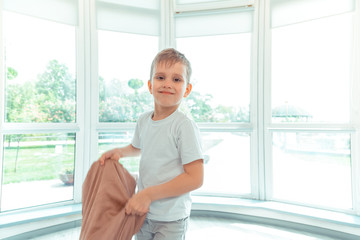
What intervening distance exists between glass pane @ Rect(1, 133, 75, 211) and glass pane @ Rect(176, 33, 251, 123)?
1.46m

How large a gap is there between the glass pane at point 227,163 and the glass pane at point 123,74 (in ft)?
3.03

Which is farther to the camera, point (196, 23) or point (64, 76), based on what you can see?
point (196, 23)

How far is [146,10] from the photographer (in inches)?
111

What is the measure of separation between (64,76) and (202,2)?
1.77m

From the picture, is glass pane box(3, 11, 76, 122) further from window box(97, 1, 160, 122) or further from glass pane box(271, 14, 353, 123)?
glass pane box(271, 14, 353, 123)

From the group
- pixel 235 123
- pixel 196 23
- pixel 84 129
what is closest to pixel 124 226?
pixel 84 129

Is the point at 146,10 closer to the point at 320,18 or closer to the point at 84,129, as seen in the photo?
the point at 84,129

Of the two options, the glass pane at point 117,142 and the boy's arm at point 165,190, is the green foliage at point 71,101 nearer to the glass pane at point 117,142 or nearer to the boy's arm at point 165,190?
the glass pane at point 117,142

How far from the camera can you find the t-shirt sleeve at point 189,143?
77cm

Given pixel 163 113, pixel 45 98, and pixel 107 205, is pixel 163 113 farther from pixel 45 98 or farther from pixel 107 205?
pixel 45 98

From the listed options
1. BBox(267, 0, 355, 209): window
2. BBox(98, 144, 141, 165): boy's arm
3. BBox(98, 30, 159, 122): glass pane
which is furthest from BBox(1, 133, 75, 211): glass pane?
BBox(267, 0, 355, 209): window

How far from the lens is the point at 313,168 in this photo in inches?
103

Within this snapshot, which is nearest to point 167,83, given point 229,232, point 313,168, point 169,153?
point 169,153

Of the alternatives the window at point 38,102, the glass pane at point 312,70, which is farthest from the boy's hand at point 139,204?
the glass pane at point 312,70
